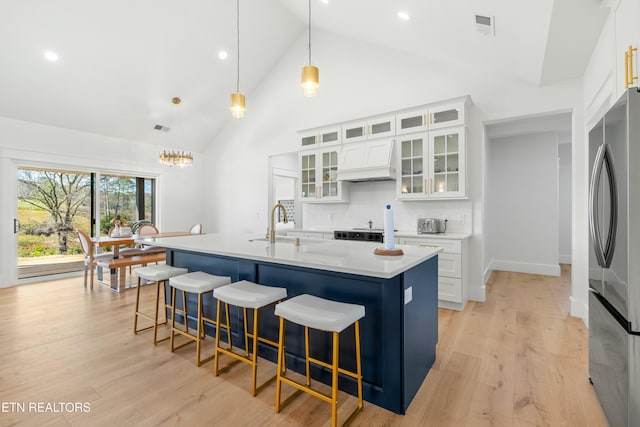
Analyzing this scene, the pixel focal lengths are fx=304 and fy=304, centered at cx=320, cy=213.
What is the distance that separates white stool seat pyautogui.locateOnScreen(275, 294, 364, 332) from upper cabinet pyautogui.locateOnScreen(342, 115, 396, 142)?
3.09 metres

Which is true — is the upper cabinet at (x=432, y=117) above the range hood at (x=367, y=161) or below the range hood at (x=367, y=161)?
above

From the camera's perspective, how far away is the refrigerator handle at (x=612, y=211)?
1.52 m

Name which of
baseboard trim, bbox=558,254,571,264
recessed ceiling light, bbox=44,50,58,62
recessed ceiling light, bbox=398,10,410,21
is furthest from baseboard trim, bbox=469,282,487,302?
recessed ceiling light, bbox=44,50,58,62

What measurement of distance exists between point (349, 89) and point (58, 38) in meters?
3.99

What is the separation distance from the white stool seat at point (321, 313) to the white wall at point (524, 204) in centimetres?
456

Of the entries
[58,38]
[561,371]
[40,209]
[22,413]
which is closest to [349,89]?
[58,38]

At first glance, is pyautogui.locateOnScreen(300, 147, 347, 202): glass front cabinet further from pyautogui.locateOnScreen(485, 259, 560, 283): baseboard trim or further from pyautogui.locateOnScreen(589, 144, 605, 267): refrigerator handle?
pyautogui.locateOnScreen(485, 259, 560, 283): baseboard trim

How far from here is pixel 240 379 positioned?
6.98 feet

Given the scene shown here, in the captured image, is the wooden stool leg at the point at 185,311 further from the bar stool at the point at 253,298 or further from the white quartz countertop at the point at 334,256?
the bar stool at the point at 253,298

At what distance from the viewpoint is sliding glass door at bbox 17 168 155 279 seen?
4910 mm

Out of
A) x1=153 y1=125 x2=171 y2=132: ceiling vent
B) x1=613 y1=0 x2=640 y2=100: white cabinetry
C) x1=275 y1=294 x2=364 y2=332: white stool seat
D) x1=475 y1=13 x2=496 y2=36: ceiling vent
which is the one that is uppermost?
x1=153 y1=125 x2=171 y2=132: ceiling vent

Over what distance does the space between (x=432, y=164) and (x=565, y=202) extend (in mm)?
4430

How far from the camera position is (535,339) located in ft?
9.06

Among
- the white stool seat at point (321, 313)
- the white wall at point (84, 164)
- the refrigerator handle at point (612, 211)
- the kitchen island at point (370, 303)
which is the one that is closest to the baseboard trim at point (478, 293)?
the kitchen island at point (370, 303)
